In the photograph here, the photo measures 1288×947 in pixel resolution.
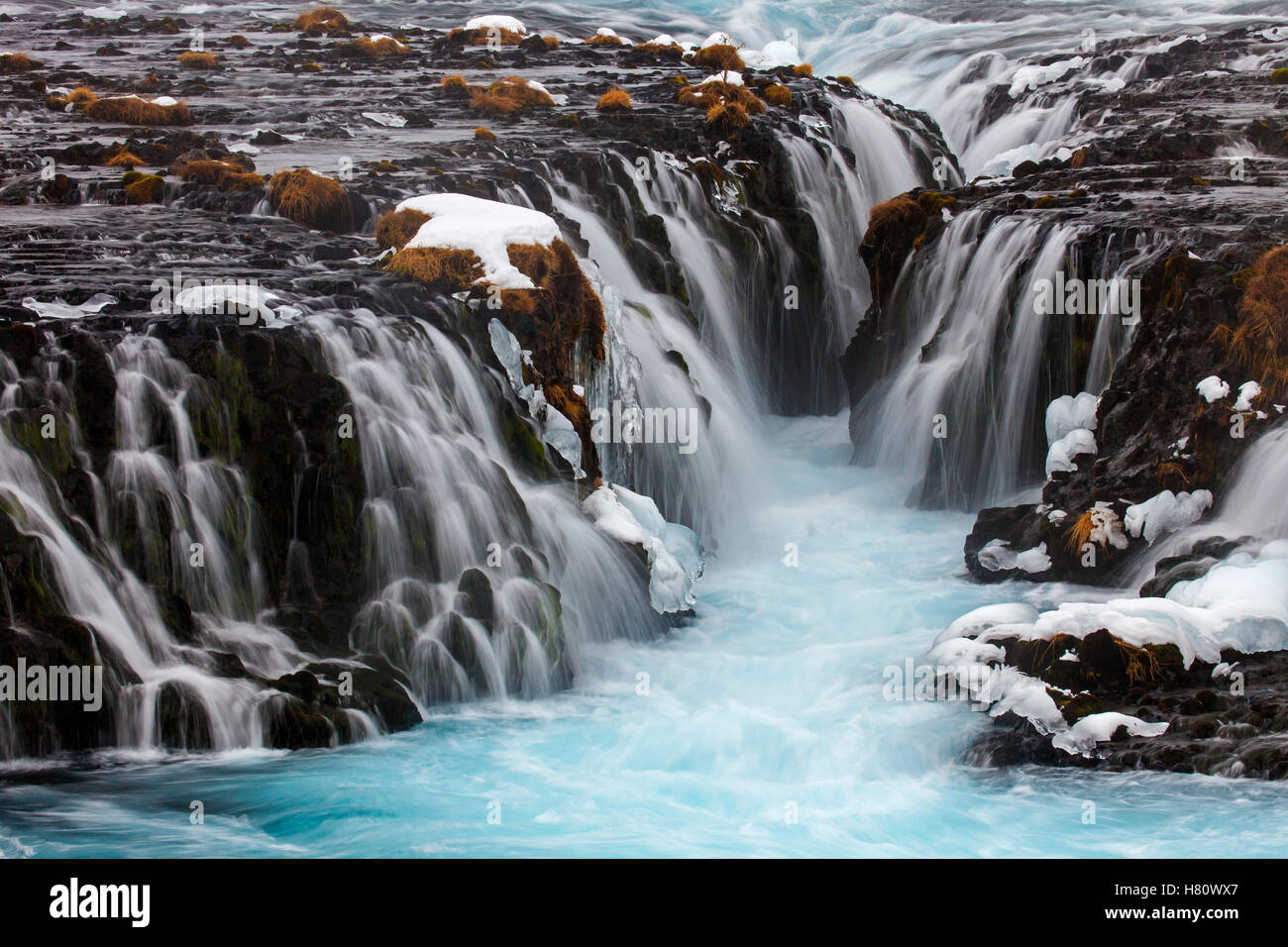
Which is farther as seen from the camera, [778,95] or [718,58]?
[718,58]

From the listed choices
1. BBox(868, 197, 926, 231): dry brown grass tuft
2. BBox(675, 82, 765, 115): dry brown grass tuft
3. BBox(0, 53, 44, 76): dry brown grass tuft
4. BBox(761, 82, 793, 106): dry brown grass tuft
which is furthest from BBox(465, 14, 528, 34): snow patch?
BBox(868, 197, 926, 231): dry brown grass tuft

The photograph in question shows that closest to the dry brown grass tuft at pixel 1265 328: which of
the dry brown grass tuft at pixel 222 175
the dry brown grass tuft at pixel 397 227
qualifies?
the dry brown grass tuft at pixel 397 227

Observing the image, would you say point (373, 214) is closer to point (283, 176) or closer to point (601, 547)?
point (283, 176)

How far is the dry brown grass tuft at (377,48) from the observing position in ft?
97.2

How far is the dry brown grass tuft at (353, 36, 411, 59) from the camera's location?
97.2ft

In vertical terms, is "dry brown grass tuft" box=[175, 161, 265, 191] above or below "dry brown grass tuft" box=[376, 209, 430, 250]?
above

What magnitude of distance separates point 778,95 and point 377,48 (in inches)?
391

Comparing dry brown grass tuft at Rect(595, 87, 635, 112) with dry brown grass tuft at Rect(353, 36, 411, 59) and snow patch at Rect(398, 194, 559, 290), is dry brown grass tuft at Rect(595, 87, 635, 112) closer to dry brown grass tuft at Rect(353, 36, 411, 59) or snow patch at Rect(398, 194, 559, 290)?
dry brown grass tuft at Rect(353, 36, 411, 59)

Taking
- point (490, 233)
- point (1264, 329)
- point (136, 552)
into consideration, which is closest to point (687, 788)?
point (136, 552)

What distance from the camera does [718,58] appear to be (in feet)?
99.5

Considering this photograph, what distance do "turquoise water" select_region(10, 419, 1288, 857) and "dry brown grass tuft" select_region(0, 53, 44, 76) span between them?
63.4 ft

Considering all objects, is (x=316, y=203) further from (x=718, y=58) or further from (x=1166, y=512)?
(x=718, y=58)

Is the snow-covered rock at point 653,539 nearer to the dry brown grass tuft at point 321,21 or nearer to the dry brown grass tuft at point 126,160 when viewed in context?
the dry brown grass tuft at point 126,160
